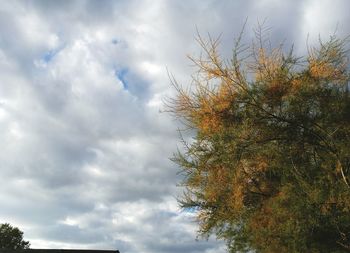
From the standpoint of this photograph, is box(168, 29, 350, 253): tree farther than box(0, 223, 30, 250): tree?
No

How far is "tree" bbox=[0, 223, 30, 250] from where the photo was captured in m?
62.8

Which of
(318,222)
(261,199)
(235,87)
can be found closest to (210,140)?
(235,87)

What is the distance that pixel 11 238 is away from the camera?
6356 centimetres

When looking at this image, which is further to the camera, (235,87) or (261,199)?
(261,199)

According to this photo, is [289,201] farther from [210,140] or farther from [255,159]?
[210,140]

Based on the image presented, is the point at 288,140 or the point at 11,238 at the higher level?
the point at 11,238

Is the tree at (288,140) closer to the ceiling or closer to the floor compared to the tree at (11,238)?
closer to the floor

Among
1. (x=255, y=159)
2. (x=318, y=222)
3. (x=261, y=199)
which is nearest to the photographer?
(x=318, y=222)

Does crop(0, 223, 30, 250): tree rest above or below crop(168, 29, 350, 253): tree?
above

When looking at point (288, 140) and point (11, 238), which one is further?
point (11, 238)

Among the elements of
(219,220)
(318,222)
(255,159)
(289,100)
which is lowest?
(318,222)

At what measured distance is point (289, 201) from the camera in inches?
612

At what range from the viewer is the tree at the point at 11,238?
6275 cm

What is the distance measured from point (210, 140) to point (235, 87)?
2.16 m
